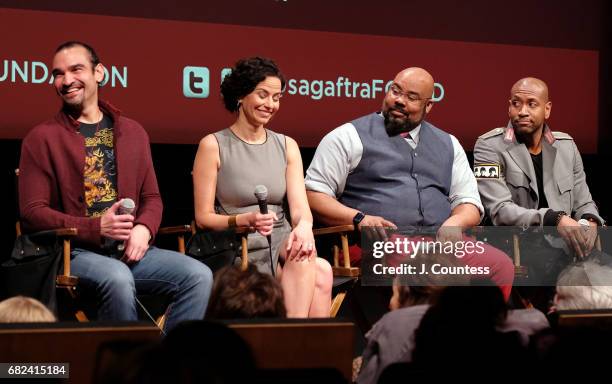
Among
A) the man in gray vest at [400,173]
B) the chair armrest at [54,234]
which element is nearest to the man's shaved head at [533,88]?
the man in gray vest at [400,173]

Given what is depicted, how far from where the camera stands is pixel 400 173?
3.82m

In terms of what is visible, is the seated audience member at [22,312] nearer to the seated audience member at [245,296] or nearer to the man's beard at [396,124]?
the seated audience member at [245,296]

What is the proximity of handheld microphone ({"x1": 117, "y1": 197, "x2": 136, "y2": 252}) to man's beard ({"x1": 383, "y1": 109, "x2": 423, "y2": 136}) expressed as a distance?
124 centimetres

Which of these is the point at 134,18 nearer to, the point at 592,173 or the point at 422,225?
the point at 422,225

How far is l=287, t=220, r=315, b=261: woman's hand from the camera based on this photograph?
10.7ft

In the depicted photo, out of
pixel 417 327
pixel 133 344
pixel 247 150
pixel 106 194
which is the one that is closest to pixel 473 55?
pixel 247 150

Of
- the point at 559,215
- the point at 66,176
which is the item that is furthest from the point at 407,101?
the point at 66,176

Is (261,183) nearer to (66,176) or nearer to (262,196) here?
(262,196)

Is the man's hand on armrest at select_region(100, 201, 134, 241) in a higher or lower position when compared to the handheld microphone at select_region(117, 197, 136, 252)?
lower

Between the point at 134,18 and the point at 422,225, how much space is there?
171 centimetres

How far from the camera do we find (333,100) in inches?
181

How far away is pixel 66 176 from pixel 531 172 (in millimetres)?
2082

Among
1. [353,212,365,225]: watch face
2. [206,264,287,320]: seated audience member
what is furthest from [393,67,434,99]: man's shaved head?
[206,264,287,320]: seated audience member

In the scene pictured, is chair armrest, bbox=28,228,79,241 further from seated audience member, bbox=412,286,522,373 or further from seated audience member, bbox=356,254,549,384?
seated audience member, bbox=412,286,522,373
